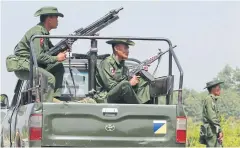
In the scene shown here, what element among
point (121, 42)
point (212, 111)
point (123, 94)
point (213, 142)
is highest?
point (121, 42)

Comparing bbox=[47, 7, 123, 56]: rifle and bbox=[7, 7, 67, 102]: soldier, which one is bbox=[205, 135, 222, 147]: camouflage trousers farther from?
bbox=[7, 7, 67, 102]: soldier

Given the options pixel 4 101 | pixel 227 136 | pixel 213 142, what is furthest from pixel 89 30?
pixel 227 136

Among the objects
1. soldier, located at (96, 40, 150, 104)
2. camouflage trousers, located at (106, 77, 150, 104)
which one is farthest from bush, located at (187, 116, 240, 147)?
camouflage trousers, located at (106, 77, 150, 104)

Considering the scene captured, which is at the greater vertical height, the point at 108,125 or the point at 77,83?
the point at 77,83

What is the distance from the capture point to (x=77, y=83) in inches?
397

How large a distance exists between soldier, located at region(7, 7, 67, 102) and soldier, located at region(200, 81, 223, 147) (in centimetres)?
404

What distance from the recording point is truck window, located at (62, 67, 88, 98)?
9844 millimetres

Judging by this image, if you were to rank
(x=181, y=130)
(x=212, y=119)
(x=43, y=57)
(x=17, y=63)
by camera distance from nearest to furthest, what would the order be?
(x=181, y=130), (x=43, y=57), (x=17, y=63), (x=212, y=119)

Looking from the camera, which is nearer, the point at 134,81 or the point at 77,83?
the point at 134,81

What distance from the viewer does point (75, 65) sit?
10.3 m

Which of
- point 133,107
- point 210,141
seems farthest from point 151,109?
point 210,141

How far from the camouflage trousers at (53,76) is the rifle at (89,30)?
0.59 feet

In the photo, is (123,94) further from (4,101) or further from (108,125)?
(4,101)

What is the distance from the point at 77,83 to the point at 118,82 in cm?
117
